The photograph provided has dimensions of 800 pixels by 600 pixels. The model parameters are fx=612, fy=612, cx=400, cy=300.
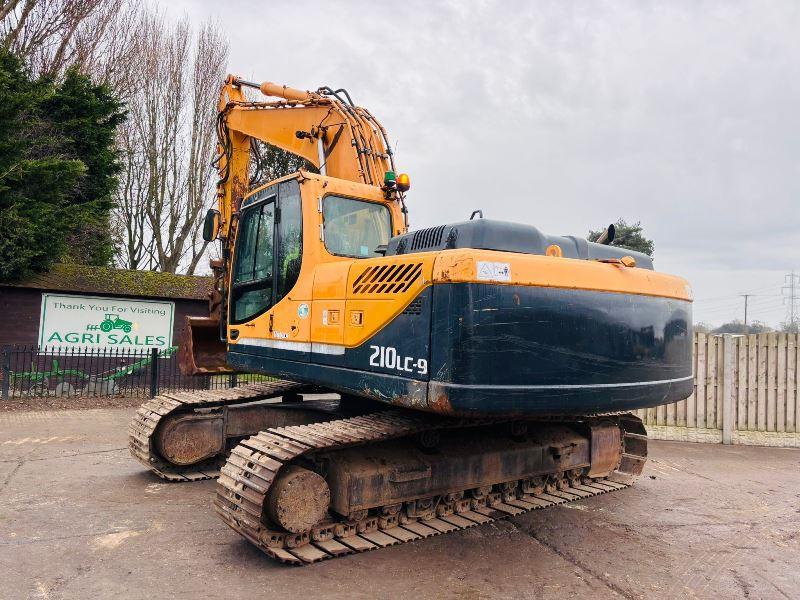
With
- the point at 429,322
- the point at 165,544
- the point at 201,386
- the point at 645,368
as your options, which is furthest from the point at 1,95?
the point at 645,368

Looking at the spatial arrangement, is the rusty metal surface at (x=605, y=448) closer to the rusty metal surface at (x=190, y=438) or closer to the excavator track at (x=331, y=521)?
the excavator track at (x=331, y=521)

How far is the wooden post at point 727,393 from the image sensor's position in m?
9.23

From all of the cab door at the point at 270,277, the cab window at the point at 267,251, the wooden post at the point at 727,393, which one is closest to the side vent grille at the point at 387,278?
the cab door at the point at 270,277

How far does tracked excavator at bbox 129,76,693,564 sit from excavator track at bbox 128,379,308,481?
0.10 ft

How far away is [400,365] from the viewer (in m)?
3.81

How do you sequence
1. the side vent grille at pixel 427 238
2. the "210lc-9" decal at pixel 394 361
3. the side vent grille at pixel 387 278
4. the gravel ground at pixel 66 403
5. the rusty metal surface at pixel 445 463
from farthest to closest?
the gravel ground at pixel 66 403 → the rusty metal surface at pixel 445 463 → the side vent grille at pixel 427 238 → the side vent grille at pixel 387 278 → the "210lc-9" decal at pixel 394 361

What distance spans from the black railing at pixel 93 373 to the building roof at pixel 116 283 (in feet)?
4.27

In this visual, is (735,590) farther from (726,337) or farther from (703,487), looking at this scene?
(726,337)

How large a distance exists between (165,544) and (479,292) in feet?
9.54

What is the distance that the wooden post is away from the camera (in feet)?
30.3

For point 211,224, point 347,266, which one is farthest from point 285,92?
point 347,266

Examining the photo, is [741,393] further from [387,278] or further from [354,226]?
[387,278]

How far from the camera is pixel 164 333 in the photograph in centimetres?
1415

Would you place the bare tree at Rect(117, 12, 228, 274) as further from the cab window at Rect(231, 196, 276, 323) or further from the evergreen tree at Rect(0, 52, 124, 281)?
the cab window at Rect(231, 196, 276, 323)
